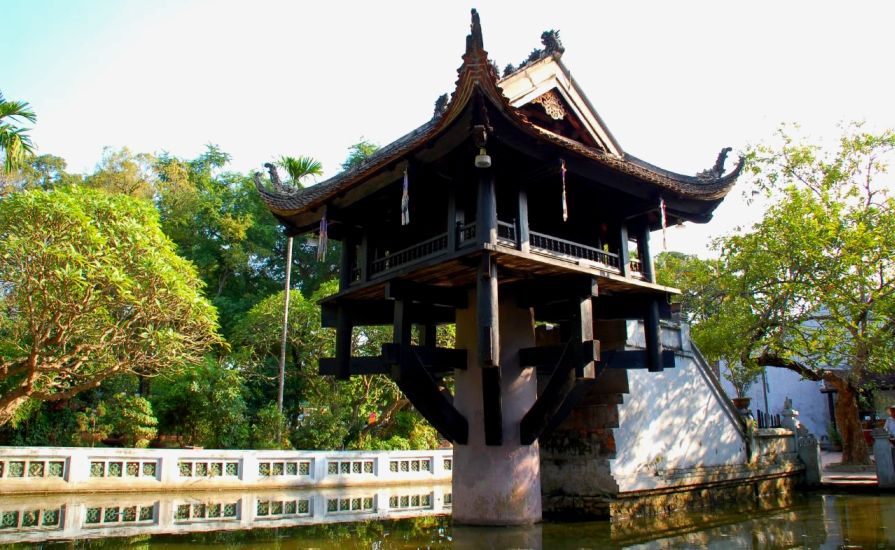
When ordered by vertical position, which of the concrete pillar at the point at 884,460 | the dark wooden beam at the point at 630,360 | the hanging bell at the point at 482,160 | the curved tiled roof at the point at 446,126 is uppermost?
the curved tiled roof at the point at 446,126

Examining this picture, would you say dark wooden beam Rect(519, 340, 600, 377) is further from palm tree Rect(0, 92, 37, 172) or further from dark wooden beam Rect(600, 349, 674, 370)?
palm tree Rect(0, 92, 37, 172)

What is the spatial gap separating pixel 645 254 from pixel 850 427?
36.5 ft

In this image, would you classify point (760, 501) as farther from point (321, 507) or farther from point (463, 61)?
point (463, 61)

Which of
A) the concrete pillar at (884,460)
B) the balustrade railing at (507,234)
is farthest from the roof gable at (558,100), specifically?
the concrete pillar at (884,460)

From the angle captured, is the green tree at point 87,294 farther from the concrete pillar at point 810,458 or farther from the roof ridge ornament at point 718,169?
the concrete pillar at point 810,458

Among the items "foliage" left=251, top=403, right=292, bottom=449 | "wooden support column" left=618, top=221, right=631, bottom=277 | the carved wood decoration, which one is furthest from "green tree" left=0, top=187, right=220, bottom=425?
"wooden support column" left=618, top=221, right=631, bottom=277

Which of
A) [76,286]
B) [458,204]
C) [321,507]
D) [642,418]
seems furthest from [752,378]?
[76,286]

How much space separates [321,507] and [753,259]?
1112cm

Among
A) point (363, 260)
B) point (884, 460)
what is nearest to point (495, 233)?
point (363, 260)

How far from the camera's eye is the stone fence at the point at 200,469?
12914 mm

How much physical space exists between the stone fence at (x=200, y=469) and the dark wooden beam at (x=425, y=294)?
8.28 m

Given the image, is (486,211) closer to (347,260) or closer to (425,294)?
(425,294)

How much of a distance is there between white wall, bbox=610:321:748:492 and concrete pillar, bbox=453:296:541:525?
2.05m

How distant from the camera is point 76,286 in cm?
1260
